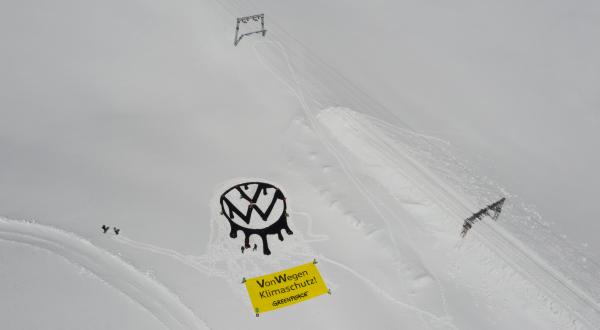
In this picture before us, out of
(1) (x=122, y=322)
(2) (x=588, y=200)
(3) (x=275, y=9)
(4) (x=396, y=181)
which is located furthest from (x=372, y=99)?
(1) (x=122, y=322)

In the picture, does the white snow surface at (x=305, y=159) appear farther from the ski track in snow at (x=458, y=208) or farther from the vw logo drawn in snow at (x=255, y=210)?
the vw logo drawn in snow at (x=255, y=210)

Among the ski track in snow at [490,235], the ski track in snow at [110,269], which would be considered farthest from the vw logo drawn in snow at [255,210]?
the ski track in snow at [490,235]

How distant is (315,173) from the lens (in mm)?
17266

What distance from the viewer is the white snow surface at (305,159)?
13523 millimetres

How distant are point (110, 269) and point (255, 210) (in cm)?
493

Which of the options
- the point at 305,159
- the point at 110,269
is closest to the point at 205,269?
the point at 110,269

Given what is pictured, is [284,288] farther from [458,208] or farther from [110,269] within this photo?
[458,208]

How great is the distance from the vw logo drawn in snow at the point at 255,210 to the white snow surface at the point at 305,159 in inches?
15.3

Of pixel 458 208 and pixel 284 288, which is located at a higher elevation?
pixel 458 208

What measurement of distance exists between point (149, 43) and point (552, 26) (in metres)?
22.3

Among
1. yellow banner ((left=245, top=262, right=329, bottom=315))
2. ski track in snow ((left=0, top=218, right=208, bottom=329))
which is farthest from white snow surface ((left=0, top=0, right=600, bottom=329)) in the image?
yellow banner ((left=245, top=262, right=329, bottom=315))

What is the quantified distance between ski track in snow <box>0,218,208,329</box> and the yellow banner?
1.75m

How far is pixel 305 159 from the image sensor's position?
1775 cm

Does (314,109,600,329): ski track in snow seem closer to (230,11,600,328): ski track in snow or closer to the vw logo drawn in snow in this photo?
(230,11,600,328): ski track in snow
